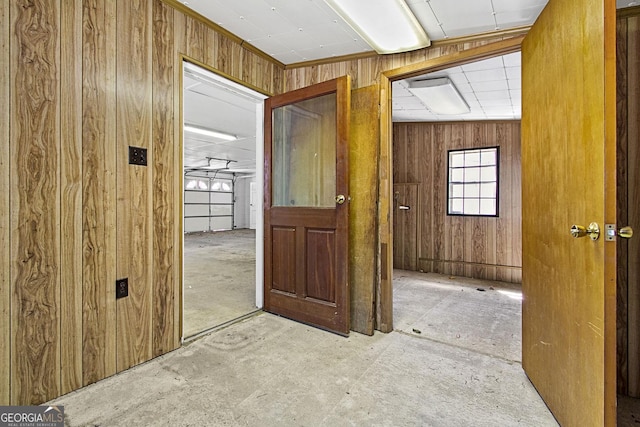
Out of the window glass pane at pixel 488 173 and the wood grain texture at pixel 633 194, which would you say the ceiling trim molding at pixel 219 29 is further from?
the window glass pane at pixel 488 173

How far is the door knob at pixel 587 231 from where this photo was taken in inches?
47.1

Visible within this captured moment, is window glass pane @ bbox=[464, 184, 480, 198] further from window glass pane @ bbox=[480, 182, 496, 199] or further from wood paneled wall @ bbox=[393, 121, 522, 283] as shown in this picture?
wood paneled wall @ bbox=[393, 121, 522, 283]

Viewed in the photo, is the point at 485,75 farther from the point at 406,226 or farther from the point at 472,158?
the point at 406,226

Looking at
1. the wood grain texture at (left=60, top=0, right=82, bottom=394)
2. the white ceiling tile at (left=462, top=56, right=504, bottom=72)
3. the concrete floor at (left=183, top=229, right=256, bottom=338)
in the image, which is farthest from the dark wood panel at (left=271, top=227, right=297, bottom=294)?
the white ceiling tile at (left=462, top=56, right=504, bottom=72)

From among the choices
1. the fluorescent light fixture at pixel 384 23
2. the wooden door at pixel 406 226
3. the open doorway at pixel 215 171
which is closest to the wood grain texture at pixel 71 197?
the open doorway at pixel 215 171

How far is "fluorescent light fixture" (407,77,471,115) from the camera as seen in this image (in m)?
3.24

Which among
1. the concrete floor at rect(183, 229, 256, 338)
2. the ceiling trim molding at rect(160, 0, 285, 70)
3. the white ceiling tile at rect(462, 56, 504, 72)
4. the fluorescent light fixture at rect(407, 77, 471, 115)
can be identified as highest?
the ceiling trim molding at rect(160, 0, 285, 70)

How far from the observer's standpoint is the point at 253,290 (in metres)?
3.91

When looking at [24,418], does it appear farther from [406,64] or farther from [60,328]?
[406,64]

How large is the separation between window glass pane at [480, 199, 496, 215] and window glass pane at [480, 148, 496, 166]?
1.83 ft

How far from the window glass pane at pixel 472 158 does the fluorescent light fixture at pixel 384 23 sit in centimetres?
286

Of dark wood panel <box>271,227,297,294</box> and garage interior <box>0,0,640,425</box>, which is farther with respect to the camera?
dark wood panel <box>271,227,297,294</box>

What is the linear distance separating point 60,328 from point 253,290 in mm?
2310

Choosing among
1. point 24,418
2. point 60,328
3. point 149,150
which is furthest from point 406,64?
point 24,418
